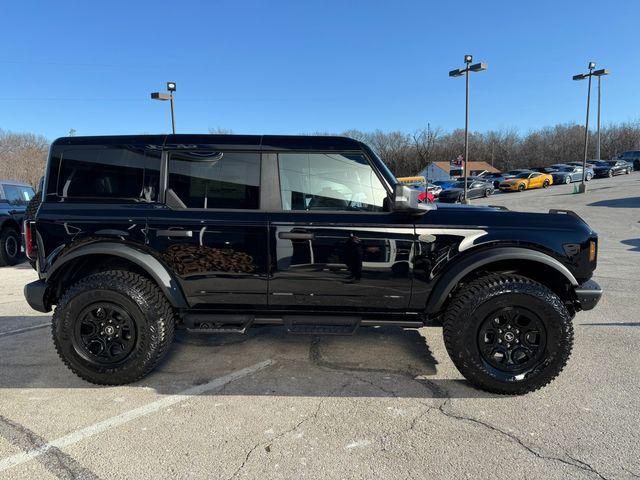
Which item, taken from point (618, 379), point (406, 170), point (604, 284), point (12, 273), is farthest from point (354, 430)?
point (406, 170)

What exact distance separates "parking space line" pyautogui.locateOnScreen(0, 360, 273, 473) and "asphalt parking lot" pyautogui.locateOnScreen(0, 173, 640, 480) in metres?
0.01

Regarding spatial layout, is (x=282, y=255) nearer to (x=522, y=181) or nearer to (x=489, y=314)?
(x=489, y=314)

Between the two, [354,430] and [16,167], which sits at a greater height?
[16,167]

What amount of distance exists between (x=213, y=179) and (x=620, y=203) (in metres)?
25.1

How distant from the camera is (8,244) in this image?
9.45 meters

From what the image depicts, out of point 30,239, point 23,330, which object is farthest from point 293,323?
point 23,330

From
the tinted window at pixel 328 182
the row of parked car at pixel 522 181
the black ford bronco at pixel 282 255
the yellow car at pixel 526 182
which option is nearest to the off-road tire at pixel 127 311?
the black ford bronco at pixel 282 255

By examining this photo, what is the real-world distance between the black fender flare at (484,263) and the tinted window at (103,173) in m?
2.51

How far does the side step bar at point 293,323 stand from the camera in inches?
133

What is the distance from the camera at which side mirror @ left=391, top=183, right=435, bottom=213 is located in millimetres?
3135

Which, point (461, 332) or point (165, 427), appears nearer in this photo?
point (165, 427)

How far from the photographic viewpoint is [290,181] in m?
3.43

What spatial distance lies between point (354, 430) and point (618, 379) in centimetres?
231

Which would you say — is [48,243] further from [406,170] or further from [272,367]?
Result: [406,170]
